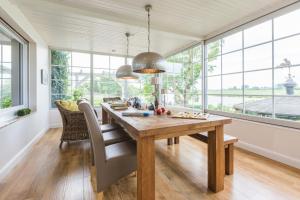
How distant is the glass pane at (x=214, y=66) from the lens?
12.2 feet

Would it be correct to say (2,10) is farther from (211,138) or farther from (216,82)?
(216,82)

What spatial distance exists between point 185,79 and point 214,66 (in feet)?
3.81

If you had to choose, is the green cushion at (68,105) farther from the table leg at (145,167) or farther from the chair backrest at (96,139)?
the table leg at (145,167)

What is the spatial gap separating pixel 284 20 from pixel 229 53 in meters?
1.03

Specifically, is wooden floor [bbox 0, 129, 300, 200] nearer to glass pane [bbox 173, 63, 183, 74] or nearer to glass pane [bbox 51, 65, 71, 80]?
glass pane [bbox 51, 65, 71, 80]

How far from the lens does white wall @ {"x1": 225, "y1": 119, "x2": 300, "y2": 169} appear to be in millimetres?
2325

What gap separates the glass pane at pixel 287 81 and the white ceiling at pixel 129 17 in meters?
1.02

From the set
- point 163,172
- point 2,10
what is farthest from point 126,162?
point 2,10

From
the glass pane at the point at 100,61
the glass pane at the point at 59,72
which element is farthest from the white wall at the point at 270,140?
the glass pane at the point at 59,72

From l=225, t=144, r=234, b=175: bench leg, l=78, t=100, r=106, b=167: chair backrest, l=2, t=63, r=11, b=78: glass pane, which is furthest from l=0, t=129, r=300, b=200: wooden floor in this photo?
l=2, t=63, r=11, b=78: glass pane

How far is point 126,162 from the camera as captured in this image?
1.62m

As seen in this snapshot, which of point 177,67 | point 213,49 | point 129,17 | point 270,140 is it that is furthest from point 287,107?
point 177,67

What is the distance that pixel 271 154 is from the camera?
2564mm

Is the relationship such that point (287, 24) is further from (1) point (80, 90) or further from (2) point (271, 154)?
(1) point (80, 90)
